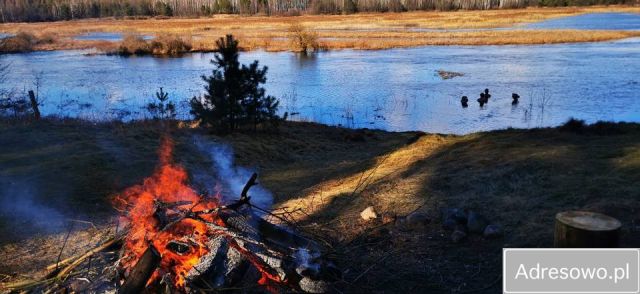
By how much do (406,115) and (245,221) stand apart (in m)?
15.5

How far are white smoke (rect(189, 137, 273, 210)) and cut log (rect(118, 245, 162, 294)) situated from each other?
4.22m

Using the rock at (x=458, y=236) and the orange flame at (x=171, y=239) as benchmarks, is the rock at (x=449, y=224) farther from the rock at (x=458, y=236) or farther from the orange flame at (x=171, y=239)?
the orange flame at (x=171, y=239)

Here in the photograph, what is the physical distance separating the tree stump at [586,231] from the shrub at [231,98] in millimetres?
12402

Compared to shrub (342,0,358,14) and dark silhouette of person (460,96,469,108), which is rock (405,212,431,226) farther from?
shrub (342,0,358,14)

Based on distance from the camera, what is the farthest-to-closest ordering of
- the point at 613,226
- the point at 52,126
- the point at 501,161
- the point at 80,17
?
1. the point at 80,17
2. the point at 52,126
3. the point at 501,161
4. the point at 613,226

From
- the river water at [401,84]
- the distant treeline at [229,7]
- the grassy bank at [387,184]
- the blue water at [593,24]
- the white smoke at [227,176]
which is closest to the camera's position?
the grassy bank at [387,184]

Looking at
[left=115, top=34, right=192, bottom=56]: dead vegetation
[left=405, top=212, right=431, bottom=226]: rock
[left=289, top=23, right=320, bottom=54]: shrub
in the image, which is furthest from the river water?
[left=405, top=212, right=431, bottom=226]: rock

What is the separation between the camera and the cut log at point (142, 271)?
462 cm

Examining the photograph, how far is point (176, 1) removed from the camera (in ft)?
456

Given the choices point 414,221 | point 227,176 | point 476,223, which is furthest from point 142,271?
point 227,176

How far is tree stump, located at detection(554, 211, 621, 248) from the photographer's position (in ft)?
12.5

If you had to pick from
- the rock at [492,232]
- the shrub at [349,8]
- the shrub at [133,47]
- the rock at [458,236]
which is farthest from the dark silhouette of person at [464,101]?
the shrub at [349,8]

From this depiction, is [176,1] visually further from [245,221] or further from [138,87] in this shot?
[245,221]

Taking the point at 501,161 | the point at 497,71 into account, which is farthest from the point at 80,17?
the point at 501,161
